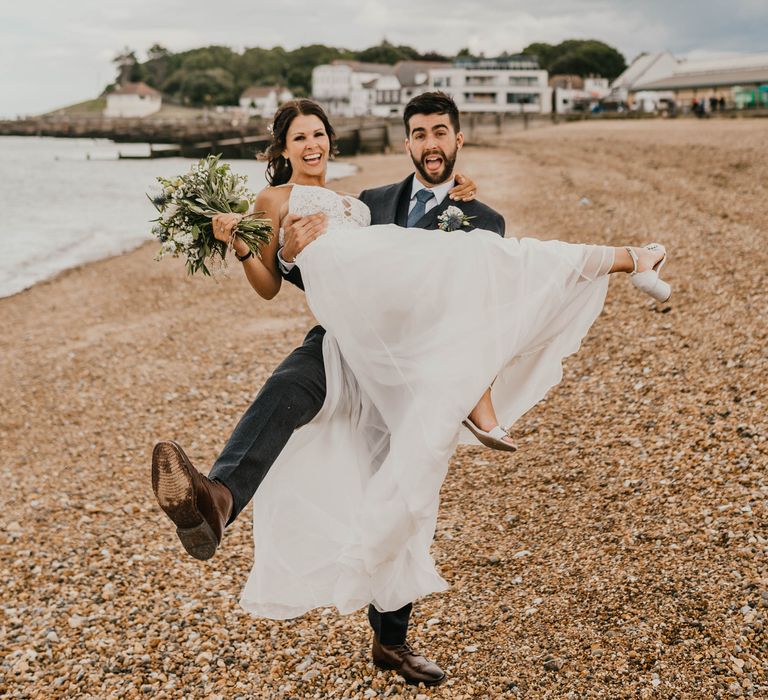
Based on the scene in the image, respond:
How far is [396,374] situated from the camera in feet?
11.5

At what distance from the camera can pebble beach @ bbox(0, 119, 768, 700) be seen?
4195 mm

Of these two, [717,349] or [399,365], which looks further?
[717,349]

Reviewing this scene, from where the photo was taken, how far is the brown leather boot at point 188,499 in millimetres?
3109

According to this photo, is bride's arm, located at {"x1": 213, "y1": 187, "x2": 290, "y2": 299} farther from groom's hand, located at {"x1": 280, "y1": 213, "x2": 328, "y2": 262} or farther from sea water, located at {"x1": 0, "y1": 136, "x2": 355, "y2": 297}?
sea water, located at {"x1": 0, "y1": 136, "x2": 355, "y2": 297}

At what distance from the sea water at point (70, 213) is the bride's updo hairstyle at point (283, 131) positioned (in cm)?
88

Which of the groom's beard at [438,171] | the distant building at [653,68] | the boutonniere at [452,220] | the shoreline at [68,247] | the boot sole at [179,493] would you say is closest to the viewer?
the boot sole at [179,493]

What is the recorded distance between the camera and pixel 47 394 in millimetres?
10328

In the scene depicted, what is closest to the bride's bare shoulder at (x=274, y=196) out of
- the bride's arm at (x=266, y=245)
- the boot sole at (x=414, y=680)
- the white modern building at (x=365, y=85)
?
the bride's arm at (x=266, y=245)

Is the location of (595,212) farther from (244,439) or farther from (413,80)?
(413,80)

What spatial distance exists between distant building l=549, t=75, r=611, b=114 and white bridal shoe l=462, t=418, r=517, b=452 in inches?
4006

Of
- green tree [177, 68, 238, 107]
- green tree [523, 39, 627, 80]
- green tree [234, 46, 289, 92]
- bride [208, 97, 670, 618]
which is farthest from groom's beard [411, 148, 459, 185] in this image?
green tree [234, 46, 289, 92]

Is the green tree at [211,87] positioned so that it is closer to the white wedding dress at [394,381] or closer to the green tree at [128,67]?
the green tree at [128,67]

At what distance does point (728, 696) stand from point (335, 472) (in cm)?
206

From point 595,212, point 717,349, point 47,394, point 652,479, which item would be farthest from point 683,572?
point 595,212
